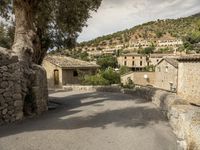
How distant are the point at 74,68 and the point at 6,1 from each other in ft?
74.0

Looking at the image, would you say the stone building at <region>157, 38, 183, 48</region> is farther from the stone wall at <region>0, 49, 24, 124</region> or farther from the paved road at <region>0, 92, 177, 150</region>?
the stone wall at <region>0, 49, 24, 124</region>

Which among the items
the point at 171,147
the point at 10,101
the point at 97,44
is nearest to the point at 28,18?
the point at 10,101

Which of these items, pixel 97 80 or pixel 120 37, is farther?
pixel 120 37

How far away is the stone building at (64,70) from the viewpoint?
4009 centimetres

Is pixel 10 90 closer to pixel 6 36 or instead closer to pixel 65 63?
pixel 6 36

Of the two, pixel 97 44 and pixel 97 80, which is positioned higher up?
pixel 97 44

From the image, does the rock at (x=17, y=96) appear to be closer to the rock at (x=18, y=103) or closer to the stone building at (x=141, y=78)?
the rock at (x=18, y=103)

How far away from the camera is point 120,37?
491 ft

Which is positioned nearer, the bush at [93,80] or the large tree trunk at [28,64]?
the large tree trunk at [28,64]

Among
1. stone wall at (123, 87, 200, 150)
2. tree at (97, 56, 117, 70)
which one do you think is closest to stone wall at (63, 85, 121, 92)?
stone wall at (123, 87, 200, 150)

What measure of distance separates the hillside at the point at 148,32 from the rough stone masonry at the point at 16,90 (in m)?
113

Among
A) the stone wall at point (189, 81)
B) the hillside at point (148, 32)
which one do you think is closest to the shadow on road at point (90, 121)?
the stone wall at point (189, 81)

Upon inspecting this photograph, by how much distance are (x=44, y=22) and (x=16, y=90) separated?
8.62m

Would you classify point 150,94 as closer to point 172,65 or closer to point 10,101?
point 10,101
